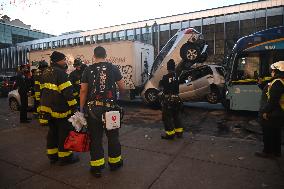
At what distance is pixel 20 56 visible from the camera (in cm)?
5672

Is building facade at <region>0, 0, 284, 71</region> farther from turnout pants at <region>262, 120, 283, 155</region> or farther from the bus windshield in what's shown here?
turnout pants at <region>262, 120, 283, 155</region>

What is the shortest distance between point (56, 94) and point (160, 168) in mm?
2219

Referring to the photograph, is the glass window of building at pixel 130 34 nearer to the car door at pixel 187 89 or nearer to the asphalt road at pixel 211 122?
the car door at pixel 187 89

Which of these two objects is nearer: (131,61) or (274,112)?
(274,112)

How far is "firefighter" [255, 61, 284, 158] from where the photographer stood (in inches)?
161

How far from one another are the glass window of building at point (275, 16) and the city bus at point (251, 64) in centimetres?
2469

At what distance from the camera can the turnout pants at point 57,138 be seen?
4.15 metres

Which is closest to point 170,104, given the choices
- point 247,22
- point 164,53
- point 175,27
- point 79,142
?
point 79,142

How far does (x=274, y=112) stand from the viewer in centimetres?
417

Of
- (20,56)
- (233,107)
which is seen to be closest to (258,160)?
(233,107)

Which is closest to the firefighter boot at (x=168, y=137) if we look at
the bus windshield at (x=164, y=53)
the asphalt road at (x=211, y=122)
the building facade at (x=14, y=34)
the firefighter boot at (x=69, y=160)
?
the asphalt road at (x=211, y=122)

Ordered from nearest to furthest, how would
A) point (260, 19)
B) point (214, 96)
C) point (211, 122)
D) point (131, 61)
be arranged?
1. point (211, 122)
2. point (214, 96)
3. point (131, 61)
4. point (260, 19)

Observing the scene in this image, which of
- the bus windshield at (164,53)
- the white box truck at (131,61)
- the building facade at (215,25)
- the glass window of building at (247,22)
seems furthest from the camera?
the glass window of building at (247,22)

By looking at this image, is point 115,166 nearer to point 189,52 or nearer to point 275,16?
point 189,52
